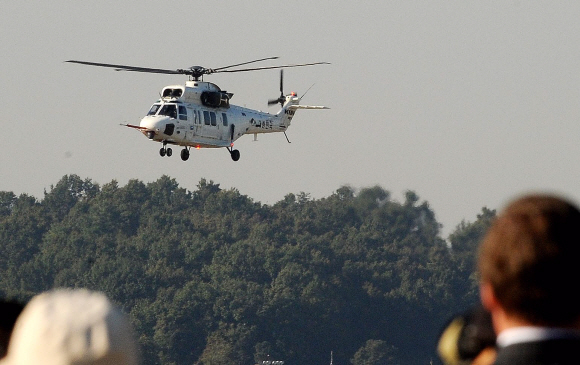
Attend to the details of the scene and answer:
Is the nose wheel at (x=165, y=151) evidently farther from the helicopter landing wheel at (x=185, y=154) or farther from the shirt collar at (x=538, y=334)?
the shirt collar at (x=538, y=334)

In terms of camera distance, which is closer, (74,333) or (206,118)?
(74,333)

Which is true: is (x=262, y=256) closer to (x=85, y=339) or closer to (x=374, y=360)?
(x=374, y=360)

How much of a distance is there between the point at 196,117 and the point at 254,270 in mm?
108831

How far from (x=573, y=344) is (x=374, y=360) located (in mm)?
139947

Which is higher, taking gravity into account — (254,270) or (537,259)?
(254,270)

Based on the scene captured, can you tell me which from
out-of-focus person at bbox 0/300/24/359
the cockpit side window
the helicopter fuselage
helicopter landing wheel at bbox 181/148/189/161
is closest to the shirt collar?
out-of-focus person at bbox 0/300/24/359

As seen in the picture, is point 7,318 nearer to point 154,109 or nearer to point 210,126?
point 154,109

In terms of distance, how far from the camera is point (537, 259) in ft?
11.5

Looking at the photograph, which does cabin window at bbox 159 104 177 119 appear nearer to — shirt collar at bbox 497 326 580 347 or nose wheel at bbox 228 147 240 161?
nose wheel at bbox 228 147 240 161

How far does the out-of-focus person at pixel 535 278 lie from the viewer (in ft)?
11.5

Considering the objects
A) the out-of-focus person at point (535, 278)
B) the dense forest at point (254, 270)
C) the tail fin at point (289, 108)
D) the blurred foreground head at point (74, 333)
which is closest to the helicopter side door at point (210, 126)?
the tail fin at point (289, 108)

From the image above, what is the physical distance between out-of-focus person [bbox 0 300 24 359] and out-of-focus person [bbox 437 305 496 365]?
158cm

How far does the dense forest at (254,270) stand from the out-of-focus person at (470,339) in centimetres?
12904

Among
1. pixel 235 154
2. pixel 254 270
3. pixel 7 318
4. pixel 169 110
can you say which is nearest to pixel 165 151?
pixel 169 110
